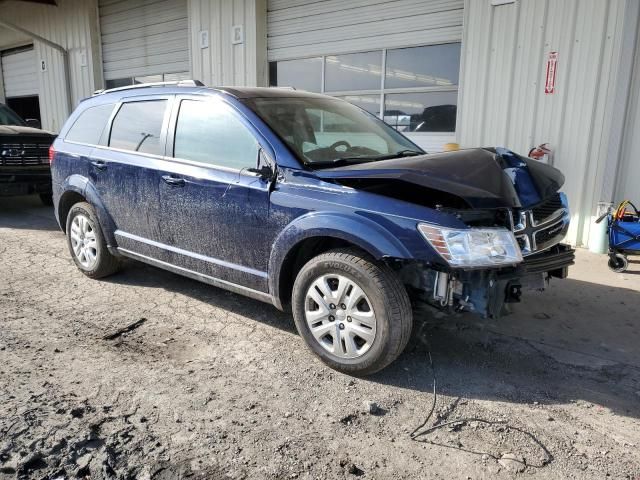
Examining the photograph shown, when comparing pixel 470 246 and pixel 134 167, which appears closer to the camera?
pixel 470 246

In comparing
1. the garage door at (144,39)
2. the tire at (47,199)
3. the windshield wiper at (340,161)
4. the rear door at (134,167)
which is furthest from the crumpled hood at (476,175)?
the garage door at (144,39)

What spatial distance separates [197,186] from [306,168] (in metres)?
0.98

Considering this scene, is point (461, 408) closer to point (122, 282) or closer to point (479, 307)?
point (479, 307)

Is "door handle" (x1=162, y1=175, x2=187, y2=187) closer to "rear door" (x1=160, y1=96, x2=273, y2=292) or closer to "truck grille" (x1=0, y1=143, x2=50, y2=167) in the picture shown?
"rear door" (x1=160, y1=96, x2=273, y2=292)

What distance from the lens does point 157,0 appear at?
38.8 ft

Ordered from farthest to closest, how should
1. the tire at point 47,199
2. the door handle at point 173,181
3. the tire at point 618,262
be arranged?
the tire at point 47,199, the tire at point 618,262, the door handle at point 173,181

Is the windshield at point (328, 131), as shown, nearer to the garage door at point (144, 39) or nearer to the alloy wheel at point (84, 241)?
the alloy wheel at point (84, 241)

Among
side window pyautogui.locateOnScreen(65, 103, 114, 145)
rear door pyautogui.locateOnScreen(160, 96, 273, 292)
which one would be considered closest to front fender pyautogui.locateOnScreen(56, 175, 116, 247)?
side window pyautogui.locateOnScreen(65, 103, 114, 145)

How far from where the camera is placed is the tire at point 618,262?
5443 millimetres

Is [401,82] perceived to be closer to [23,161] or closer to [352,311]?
[352,311]

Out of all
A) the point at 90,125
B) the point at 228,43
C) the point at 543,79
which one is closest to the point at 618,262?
the point at 543,79

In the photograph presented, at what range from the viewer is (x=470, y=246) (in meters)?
2.83

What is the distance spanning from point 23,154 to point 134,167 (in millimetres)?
5329

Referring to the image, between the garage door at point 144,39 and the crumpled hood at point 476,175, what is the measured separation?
950cm
